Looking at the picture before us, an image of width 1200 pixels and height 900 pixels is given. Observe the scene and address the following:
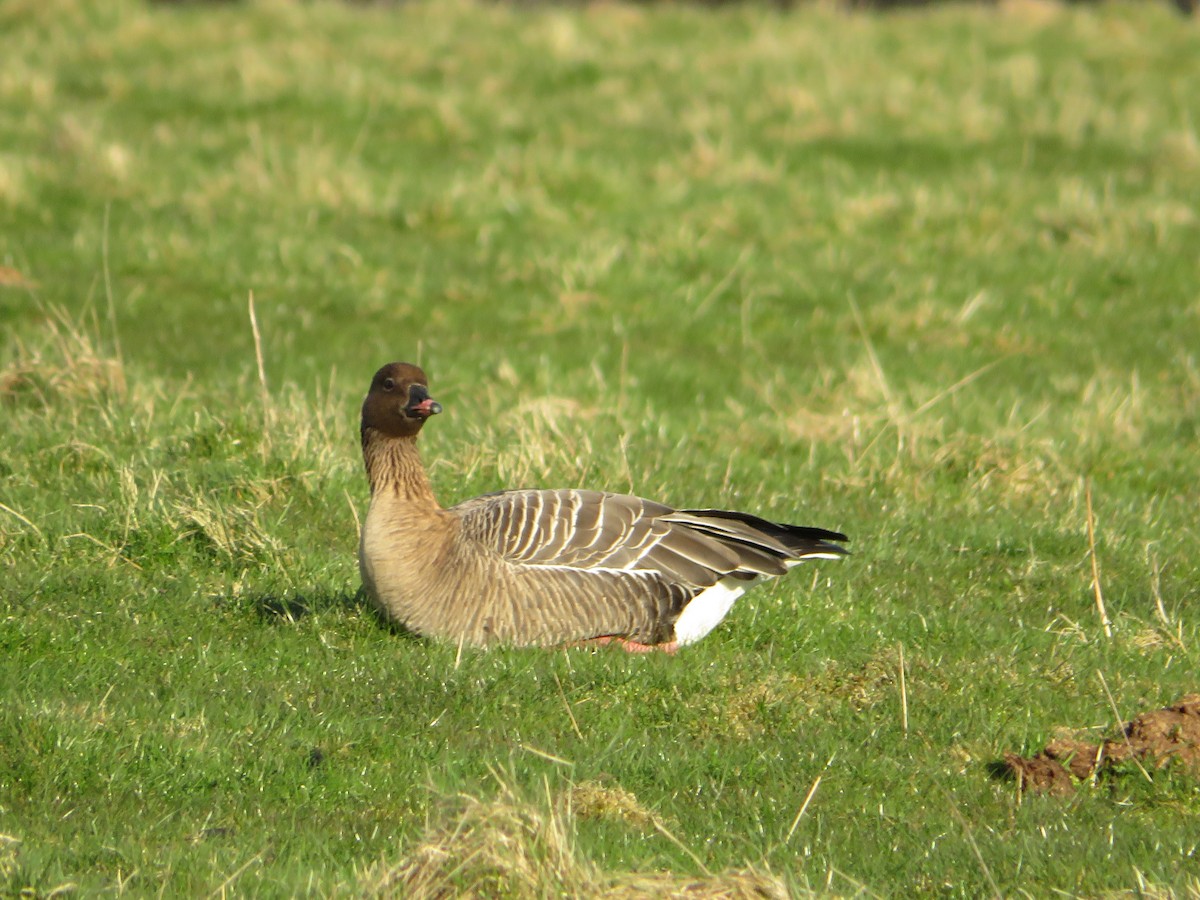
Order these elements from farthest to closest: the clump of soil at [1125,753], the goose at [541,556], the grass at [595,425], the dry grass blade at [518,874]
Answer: the goose at [541,556] < the clump of soil at [1125,753] < the grass at [595,425] < the dry grass blade at [518,874]

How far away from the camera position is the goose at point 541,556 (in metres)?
7.11

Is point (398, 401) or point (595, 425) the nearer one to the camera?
point (398, 401)

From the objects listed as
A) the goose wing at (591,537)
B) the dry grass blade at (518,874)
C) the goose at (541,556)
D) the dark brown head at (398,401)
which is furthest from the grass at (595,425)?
the dark brown head at (398,401)

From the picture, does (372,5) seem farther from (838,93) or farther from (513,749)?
(513,749)

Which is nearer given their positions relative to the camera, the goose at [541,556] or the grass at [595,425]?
the grass at [595,425]

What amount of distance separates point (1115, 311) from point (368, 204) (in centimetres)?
697

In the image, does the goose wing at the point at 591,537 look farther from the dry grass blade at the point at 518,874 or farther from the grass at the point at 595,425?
the dry grass blade at the point at 518,874

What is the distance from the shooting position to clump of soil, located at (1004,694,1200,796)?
602cm

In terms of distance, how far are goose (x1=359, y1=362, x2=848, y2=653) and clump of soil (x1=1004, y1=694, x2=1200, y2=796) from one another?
1583 millimetres

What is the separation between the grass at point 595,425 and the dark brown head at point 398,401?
88 centimetres

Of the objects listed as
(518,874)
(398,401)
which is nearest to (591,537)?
(398,401)

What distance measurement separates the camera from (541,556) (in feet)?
23.9

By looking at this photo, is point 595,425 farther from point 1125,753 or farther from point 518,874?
point 518,874

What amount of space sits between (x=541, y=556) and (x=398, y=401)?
99 centimetres
